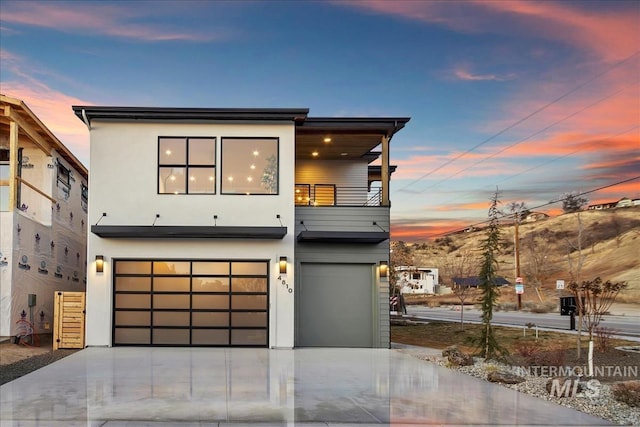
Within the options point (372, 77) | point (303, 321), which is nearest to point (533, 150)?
point (372, 77)

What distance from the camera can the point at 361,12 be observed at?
16.0m

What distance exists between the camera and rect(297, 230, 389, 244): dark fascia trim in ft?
47.7

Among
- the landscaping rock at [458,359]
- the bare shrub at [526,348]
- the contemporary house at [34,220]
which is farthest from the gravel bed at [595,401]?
the contemporary house at [34,220]

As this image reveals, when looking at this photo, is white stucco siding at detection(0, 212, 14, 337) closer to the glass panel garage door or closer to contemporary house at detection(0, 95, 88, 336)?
contemporary house at detection(0, 95, 88, 336)

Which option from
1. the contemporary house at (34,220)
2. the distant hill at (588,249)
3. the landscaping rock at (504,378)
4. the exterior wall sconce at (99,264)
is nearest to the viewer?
the landscaping rock at (504,378)

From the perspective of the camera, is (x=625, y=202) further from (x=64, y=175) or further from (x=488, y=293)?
(x=64, y=175)

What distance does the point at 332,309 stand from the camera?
15.2 m

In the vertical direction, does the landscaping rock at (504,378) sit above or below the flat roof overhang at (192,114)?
below

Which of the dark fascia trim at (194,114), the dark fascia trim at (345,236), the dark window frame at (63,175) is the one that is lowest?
the dark fascia trim at (345,236)

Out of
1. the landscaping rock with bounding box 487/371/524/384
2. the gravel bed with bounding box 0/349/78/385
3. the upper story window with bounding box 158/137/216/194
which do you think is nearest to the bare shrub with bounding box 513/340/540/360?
the landscaping rock with bounding box 487/371/524/384

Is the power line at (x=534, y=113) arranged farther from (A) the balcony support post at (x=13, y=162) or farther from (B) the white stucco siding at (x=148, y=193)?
(A) the balcony support post at (x=13, y=162)

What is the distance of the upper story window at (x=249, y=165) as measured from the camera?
48.6 ft

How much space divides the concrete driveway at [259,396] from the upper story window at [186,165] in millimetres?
4751

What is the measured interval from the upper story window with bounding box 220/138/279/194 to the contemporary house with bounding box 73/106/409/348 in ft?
0.09
